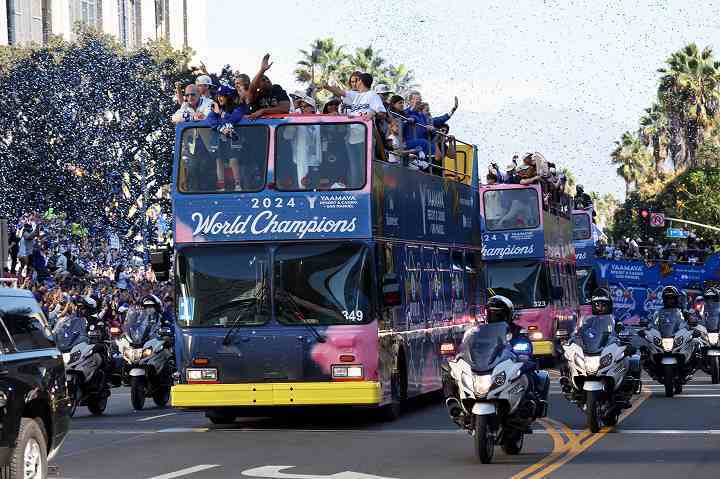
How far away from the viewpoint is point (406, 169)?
74.0 ft

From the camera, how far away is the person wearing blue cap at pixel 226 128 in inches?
792

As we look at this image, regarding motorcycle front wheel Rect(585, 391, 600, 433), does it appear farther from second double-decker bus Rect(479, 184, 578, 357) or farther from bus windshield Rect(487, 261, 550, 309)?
bus windshield Rect(487, 261, 550, 309)

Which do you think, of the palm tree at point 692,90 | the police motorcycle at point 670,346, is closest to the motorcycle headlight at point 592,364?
the police motorcycle at point 670,346

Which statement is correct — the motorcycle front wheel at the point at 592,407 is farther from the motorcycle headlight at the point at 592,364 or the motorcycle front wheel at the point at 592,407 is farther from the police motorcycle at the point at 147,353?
the police motorcycle at the point at 147,353

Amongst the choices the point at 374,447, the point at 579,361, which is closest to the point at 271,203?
the point at 374,447

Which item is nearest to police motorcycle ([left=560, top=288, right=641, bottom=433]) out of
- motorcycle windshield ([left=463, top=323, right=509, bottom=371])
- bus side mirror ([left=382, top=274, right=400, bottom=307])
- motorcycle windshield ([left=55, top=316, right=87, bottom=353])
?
bus side mirror ([left=382, top=274, right=400, bottom=307])

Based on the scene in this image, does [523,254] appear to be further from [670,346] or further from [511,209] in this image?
[670,346]

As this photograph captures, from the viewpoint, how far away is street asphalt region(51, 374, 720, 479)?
14.7 meters

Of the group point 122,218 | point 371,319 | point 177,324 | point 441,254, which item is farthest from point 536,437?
point 122,218

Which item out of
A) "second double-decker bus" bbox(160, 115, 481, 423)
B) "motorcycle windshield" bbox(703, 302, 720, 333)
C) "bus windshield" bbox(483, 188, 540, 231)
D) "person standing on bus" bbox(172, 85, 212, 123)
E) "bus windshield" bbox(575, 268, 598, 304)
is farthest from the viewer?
"bus windshield" bbox(575, 268, 598, 304)

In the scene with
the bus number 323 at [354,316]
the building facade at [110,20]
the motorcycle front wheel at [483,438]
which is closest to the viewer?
the motorcycle front wheel at [483,438]

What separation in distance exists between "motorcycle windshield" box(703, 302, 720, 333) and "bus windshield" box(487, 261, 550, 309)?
5368mm

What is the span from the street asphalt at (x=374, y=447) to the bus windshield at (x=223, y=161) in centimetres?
319

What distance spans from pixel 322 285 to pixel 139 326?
22.8ft
